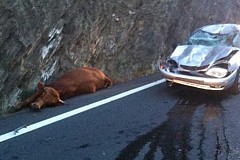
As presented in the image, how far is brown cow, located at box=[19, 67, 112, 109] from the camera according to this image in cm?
671

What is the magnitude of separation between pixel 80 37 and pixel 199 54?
8.58 feet

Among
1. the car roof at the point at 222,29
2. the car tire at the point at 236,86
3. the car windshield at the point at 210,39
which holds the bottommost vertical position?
the car tire at the point at 236,86

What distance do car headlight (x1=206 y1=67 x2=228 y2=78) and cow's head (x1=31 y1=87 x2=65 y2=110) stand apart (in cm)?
271

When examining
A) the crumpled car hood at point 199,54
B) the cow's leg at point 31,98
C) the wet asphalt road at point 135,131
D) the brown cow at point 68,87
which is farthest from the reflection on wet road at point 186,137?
the cow's leg at point 31,98

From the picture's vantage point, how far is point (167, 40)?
514 inches

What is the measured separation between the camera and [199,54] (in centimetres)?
784

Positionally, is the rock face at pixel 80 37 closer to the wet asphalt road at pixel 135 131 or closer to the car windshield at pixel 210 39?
the wet asphalt road at pixel 135 131

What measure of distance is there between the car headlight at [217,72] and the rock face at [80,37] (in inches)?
117

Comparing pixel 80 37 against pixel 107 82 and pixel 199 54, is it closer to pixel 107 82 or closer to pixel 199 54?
Result: pixel 107 82

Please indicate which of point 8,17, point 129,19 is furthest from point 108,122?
point 129,19

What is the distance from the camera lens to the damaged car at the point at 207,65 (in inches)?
288

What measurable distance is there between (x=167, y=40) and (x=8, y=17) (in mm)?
7315

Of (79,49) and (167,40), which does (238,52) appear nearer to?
(79,49)

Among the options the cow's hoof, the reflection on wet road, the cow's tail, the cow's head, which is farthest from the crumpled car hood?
the cow's hoof
